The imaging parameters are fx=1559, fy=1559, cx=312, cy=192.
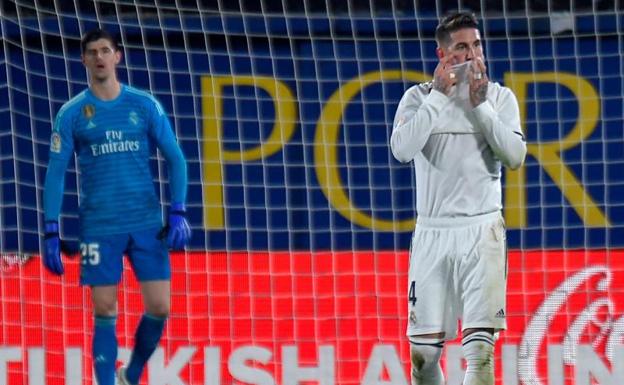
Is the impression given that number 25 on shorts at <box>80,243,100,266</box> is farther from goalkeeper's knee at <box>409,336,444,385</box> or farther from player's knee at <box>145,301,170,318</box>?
goalkeeper's knee at <box>409,336,444,385</box>

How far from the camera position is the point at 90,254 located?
4.64 m

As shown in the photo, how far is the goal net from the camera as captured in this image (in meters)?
7.62

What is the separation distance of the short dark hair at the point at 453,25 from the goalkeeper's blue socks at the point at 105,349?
4.33ft

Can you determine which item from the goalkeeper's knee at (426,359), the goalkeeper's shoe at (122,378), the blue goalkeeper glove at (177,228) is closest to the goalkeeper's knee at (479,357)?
the goalkeeper's knee at (426,359)

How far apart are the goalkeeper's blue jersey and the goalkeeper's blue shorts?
25mm

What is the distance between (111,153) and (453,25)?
1.11m

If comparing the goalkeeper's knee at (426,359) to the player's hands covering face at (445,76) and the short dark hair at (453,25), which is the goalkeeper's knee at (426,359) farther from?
the short dark hair at (453,25)

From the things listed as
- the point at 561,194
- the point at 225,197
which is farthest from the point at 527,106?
the point at 225,197

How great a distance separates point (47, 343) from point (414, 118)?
10.9 ft

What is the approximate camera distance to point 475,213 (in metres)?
4.20

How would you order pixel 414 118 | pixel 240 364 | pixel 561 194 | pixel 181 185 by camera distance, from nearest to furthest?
pixel 414 118 → pixel 181 185 → pixel 240 364 → pixel 561 194

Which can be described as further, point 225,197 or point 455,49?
point 225,197

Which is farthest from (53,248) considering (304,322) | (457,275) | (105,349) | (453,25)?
(304,322)

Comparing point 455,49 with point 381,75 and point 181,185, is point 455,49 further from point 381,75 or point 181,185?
point 381,75
